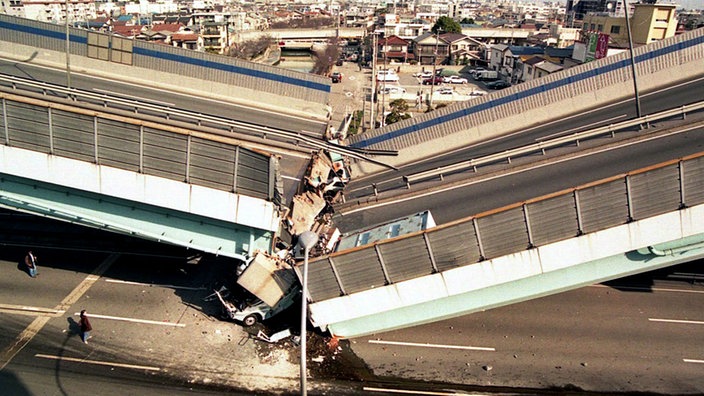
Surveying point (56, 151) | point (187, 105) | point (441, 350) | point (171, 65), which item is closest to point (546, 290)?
point (441, 350)

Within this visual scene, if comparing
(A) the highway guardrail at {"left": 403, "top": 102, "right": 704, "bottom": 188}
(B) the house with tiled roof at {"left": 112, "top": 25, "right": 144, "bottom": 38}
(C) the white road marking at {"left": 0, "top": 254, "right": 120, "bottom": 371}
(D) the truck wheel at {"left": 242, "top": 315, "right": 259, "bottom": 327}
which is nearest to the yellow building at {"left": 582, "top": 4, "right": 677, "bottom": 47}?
(A) the highway guardrail at {"left": 403, "top": 102, "right": 704, "bottom": 188}

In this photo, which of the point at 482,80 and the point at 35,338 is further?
the point at 482,80

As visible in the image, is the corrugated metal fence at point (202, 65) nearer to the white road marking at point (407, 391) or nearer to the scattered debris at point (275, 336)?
the scattered debris at point (275, 336)

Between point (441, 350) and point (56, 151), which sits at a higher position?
point (56, 151)

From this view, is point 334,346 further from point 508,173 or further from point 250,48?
point 250,48

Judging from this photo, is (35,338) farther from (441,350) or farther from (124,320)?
(441,350)

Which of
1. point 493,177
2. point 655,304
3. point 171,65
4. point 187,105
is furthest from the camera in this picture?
point 171,65
